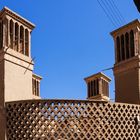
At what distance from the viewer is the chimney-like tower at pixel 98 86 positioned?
21750 mm

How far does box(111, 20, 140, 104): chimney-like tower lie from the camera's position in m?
13.9

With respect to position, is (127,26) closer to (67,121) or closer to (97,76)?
(67,121)

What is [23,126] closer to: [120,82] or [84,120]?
[84,120]

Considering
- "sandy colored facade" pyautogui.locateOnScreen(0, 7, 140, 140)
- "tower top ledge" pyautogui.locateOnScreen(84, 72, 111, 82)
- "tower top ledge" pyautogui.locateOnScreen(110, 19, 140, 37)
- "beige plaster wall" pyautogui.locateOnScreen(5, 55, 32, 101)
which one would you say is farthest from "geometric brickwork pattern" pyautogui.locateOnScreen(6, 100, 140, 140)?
"tower top ledge" pyautogui.locateOnScreen(84, 72, 111, 82)

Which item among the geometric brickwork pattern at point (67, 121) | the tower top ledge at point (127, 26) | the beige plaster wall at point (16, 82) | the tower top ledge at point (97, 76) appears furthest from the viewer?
the tower top ledge at point (97, 76)

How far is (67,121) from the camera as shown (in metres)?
9.53

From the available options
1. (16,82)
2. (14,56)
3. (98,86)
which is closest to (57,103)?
(16,82)

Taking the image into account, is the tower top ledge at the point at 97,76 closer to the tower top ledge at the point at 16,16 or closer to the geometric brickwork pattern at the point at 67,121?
the tower top ledge at the point at 16,16

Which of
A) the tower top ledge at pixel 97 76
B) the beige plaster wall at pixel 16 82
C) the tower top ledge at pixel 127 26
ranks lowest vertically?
the beige plaster wall at pixel 16 82

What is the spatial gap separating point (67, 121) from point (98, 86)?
12313 millimetres

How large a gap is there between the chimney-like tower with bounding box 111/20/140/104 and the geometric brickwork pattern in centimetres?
343

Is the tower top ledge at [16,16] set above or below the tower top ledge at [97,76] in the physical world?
above

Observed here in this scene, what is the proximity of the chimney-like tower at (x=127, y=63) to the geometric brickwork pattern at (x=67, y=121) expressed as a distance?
3432 millimetres

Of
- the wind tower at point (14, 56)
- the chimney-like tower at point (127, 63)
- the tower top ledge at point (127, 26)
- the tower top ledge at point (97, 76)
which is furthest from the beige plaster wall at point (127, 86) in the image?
the tower top ledge at point (97, 76)
